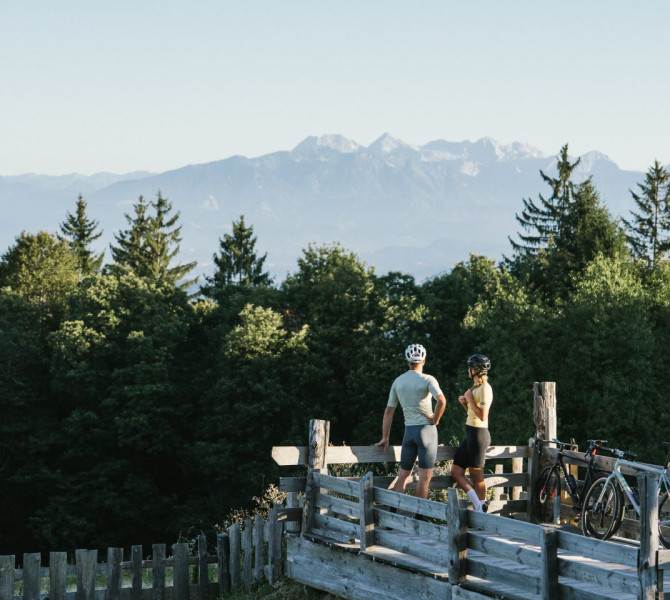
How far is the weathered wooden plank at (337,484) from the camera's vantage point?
12008 mm

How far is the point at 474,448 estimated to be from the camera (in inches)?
491

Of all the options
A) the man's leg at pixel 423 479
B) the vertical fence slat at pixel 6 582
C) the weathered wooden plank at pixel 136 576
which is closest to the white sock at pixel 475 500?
the man's leg at pixel 423 479

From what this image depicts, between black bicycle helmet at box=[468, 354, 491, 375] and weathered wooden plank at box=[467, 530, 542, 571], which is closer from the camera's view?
weathered wooden plank at box=[467, 530, 542, 571]

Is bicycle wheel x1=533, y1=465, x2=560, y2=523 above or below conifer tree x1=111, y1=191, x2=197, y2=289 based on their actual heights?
below

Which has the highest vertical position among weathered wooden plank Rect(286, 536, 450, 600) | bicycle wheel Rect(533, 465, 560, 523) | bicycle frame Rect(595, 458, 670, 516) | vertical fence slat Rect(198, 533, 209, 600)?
bicycle frame Rect(595, 458, 670, 516)

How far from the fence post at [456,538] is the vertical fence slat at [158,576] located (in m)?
5.28

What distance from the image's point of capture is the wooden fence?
13031 mm

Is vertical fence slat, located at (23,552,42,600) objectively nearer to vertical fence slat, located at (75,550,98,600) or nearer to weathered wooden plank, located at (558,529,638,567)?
vertical fence slat, located at (75,550,98,600)

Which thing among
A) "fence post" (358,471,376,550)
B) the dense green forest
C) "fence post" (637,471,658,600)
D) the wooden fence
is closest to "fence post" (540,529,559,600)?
"fence post" (637,471,658,600)

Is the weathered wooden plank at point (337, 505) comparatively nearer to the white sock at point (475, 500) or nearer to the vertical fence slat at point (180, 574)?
the white sock at point (475, 500)

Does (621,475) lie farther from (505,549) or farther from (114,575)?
(114,575)

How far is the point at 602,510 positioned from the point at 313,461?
3691 millimetres

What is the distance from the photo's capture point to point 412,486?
14227 millimetres

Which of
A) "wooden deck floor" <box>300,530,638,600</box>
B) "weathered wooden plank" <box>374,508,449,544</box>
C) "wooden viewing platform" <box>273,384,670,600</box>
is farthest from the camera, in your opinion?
"weathered wooden plank" <box>374,508,449,544</box>
